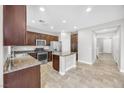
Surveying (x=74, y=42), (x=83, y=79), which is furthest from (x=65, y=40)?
(x=83, y=79)

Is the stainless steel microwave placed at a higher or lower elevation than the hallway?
higher

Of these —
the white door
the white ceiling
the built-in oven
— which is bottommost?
the built-in oven

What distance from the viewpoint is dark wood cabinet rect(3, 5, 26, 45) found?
124cm

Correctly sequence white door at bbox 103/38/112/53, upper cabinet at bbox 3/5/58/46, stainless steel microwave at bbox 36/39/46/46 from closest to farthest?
upper cabinet at bbox 3/5/58/46 < stainless steel microwave at bbox 36/39/46/46 < white door at bbox 103/38/112/53

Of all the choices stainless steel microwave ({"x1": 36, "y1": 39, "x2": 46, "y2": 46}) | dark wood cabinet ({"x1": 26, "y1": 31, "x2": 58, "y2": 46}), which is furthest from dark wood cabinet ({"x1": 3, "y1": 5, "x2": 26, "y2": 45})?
stainless steel microwave ({"x1": 36, "y1": 39, "x2": 46, "y2": 46})

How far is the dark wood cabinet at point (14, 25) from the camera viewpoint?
124 cm

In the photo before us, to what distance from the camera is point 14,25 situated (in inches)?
52.3

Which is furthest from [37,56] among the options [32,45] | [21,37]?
[21,37]

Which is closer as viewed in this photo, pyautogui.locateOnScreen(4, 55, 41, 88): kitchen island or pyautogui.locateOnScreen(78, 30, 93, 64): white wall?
pyautogui.locateOnScreen(4, 55, 41, 88): kitchen island

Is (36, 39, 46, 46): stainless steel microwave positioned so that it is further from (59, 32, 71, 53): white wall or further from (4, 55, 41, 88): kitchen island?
(4, 55, 41, 88): kitchen island

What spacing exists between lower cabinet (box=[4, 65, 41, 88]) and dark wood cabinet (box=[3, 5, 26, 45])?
58cm

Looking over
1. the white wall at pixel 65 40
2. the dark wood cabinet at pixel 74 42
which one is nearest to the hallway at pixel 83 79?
the white wall at pixel 65 40
